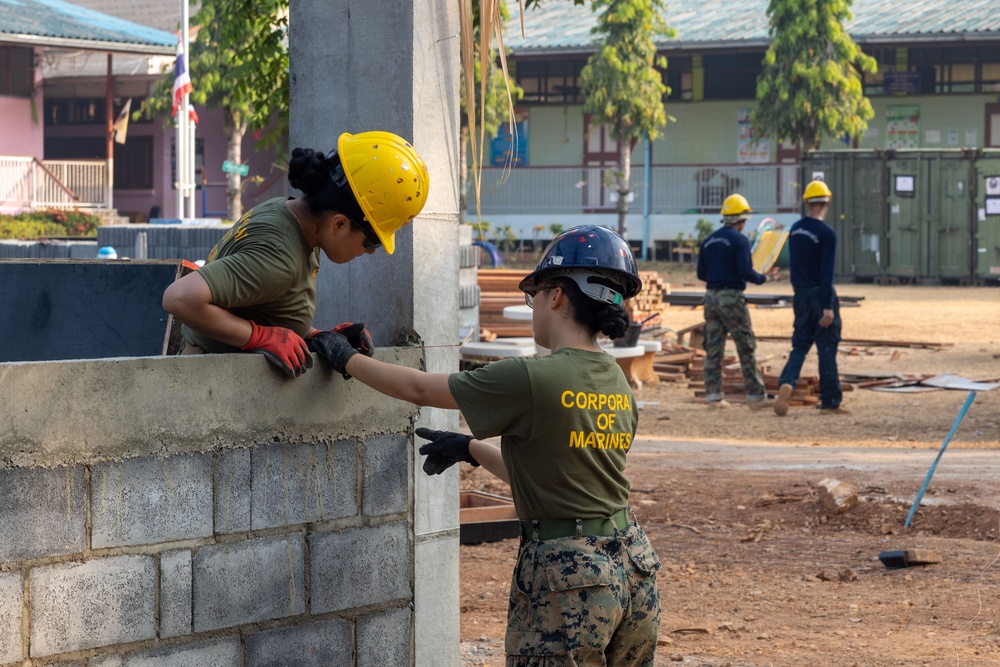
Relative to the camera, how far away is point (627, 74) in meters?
31.8

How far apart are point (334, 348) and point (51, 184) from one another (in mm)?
28424

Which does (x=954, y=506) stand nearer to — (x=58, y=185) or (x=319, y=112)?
(x=319, y=112)

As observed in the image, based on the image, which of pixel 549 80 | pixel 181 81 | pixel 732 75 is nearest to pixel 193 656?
pixel 181 81

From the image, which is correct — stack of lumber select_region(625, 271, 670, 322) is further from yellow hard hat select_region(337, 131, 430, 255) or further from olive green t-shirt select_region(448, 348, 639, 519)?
olive green t-shirt select_region(448, 348, 639, 519)

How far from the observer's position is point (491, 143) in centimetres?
3722

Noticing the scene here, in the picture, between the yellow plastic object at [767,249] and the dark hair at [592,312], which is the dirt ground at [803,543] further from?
the yellow plastic object at [767,249]

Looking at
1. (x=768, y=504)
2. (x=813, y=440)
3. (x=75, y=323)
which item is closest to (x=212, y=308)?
(x=75, y=323)

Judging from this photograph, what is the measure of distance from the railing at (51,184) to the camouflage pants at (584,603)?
27854mm

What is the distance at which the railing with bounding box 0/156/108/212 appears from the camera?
96.1 feet

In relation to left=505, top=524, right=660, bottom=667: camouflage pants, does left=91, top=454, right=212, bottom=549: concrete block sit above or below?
above

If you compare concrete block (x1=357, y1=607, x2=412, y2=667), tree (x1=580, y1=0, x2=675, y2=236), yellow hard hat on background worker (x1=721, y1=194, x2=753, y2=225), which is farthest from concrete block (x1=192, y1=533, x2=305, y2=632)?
tree (x1=580, y1=0, x2=675, y2=236)

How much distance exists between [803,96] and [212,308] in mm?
28271

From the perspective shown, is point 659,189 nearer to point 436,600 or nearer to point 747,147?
point 747,147

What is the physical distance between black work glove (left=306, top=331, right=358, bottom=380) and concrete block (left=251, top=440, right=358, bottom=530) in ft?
0.99
